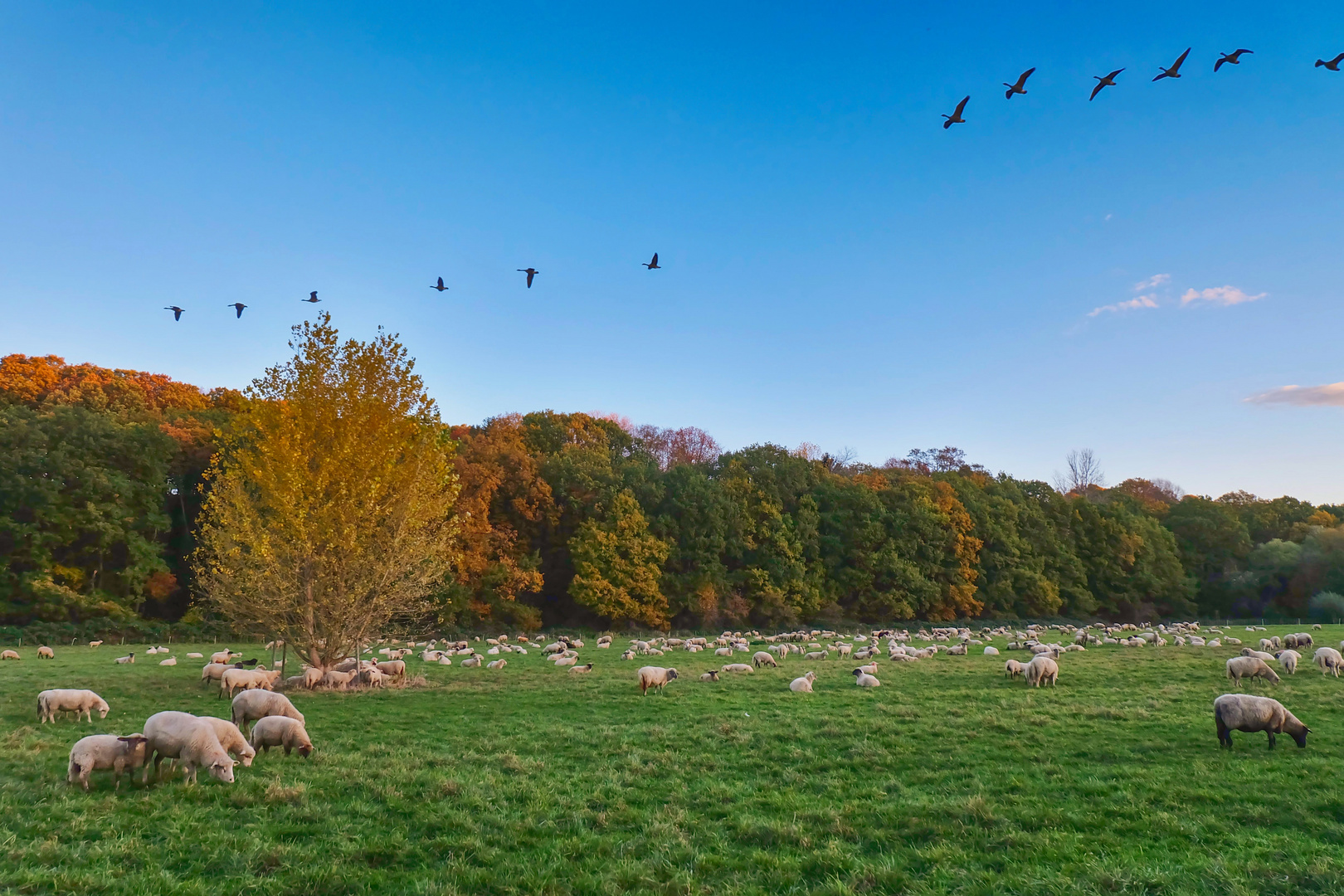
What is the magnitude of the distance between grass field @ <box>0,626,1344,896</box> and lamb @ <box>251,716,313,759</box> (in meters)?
0.39

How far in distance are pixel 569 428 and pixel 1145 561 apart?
59527mm

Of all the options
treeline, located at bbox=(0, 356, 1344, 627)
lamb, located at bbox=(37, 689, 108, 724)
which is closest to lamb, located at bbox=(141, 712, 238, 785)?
lamb, located at bbox=(37, 689, 108, 724)

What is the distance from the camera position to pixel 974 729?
12570 millimetres

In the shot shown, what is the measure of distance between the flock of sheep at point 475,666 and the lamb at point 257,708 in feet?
0.06

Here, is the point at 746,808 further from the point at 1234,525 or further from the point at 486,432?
the point at 1234,525

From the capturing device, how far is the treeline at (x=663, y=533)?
4031 centimetres

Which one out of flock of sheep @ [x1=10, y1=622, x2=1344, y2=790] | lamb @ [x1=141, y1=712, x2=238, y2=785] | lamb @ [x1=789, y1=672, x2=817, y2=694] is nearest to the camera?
lamb @ [x1=141, y1=712, x2=238, y2=785]

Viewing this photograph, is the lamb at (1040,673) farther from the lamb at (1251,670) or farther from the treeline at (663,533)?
the treeline at (663,533)

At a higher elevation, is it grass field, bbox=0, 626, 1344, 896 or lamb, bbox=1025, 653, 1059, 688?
grass field, bbox=0, 626, 1344, 896

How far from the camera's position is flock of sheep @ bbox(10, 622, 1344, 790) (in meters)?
8.99

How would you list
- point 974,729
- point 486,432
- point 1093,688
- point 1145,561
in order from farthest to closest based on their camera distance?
point 1145,561 → point 486,432 → point 1093,688 → point 974,729

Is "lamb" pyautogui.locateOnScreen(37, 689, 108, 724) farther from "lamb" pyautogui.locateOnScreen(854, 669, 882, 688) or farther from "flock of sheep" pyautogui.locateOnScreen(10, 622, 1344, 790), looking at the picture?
"lamb" pyautogui.locateOnScreen(854, 669, 882, 688)

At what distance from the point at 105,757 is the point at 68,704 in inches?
266

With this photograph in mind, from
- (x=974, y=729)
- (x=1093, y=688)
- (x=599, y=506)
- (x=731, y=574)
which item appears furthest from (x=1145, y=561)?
(x=974, y=729)
